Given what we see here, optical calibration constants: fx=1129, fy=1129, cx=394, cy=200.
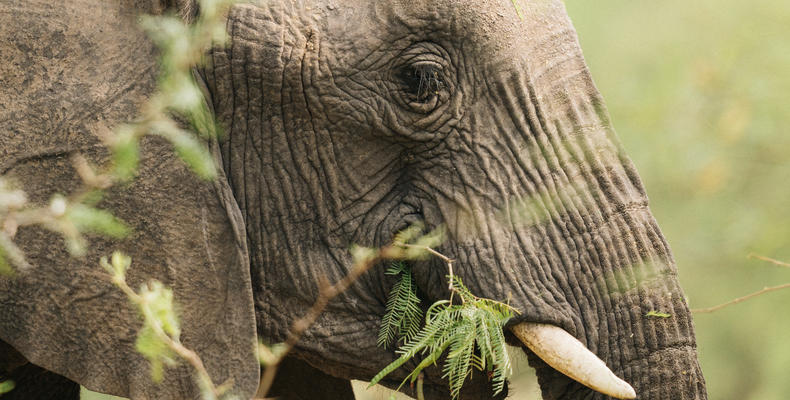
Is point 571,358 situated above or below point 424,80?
below

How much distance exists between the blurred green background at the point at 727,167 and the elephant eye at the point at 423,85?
14.4 ft

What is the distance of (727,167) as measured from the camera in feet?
23.3

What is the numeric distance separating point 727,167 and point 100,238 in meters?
5.22

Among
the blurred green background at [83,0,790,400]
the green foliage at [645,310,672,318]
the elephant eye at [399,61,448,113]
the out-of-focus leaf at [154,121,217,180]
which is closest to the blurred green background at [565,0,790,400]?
the blurred green background at [83,0,790,400]

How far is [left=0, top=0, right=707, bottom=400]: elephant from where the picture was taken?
2699mm

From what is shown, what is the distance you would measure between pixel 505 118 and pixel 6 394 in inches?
76.1

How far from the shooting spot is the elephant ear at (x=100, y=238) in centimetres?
266

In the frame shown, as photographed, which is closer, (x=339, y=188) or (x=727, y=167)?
(x=339, y=188)

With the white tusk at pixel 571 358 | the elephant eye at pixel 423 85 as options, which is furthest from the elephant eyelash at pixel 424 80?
the white tusk at pixel 571 358

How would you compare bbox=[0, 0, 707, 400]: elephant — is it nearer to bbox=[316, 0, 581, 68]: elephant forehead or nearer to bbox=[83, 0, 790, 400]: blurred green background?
bbox=[316, 0, 581, 68]: elephant forehead

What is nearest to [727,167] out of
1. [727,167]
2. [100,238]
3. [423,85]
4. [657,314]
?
[727,167]

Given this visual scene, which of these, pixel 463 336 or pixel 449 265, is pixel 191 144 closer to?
pixel 449 265

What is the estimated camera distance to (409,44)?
285 cm

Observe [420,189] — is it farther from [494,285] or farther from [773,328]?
[773,328]
